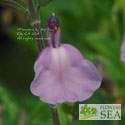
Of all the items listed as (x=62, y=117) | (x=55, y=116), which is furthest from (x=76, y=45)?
(x=55, y=116)

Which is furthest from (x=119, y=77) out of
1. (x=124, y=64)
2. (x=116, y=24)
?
(x=116, y=24)

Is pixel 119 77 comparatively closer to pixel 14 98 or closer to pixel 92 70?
pixel 14 98

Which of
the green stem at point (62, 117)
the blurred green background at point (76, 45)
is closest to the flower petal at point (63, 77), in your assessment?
the green stem at point (62, 117)

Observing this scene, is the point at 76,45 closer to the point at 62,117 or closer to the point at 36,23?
the point at 62,117

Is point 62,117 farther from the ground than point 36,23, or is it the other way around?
point 36,23

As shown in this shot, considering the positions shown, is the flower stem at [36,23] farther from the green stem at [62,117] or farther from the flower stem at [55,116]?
the green stem at [62,117]

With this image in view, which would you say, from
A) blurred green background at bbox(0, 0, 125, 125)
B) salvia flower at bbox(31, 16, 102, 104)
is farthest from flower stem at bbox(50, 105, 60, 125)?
blurred green background at bbox(0, 0, 125, 125)

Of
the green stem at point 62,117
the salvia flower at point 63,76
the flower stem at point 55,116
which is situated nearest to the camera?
the salvia flower at point 63,76
